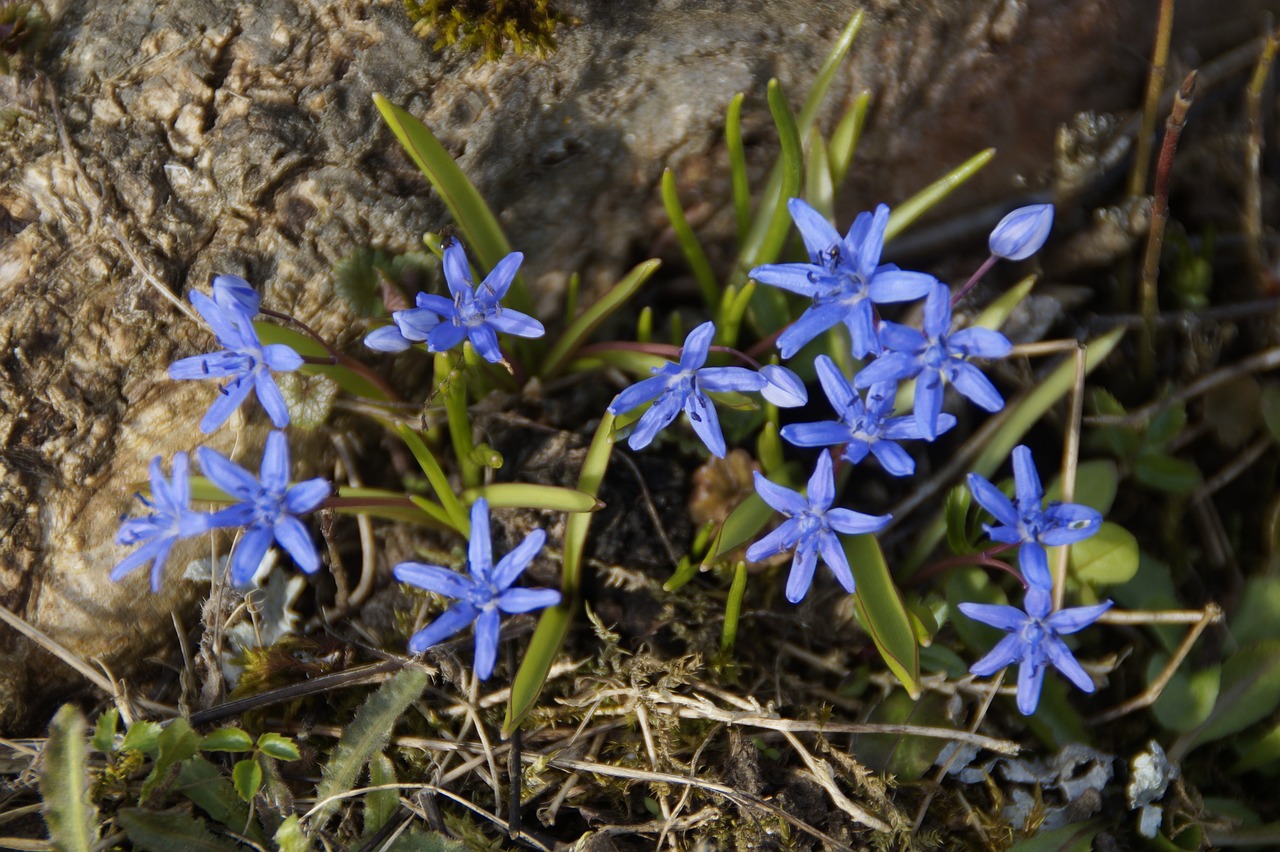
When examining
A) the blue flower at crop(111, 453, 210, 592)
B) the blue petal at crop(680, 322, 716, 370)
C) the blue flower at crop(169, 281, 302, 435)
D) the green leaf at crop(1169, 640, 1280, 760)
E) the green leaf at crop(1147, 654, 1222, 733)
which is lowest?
the green leaf at crop(1169, 640, 1280, 760)

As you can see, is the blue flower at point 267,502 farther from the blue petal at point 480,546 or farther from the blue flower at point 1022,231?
the blue flower at point 1022,231

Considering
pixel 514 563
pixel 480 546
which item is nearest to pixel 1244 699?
pixel 514 563

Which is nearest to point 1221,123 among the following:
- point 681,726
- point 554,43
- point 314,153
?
point 554,43

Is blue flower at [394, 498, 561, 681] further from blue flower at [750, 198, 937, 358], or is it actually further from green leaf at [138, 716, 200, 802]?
blue flower at [750, 198, 937, 358]

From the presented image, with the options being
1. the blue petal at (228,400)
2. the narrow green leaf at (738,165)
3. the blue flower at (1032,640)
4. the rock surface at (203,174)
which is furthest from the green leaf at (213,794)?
the narrow green leaf at (738,165)

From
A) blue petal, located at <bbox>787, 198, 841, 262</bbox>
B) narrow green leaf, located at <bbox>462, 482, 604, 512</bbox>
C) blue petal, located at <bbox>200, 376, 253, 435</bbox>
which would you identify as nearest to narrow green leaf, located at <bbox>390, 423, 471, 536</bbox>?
narrow green leaf, located at <bbox>462, 482, 604, 512</bbox>

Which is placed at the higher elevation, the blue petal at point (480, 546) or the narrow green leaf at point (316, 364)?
the narrow green leaf at point (316, 364)
